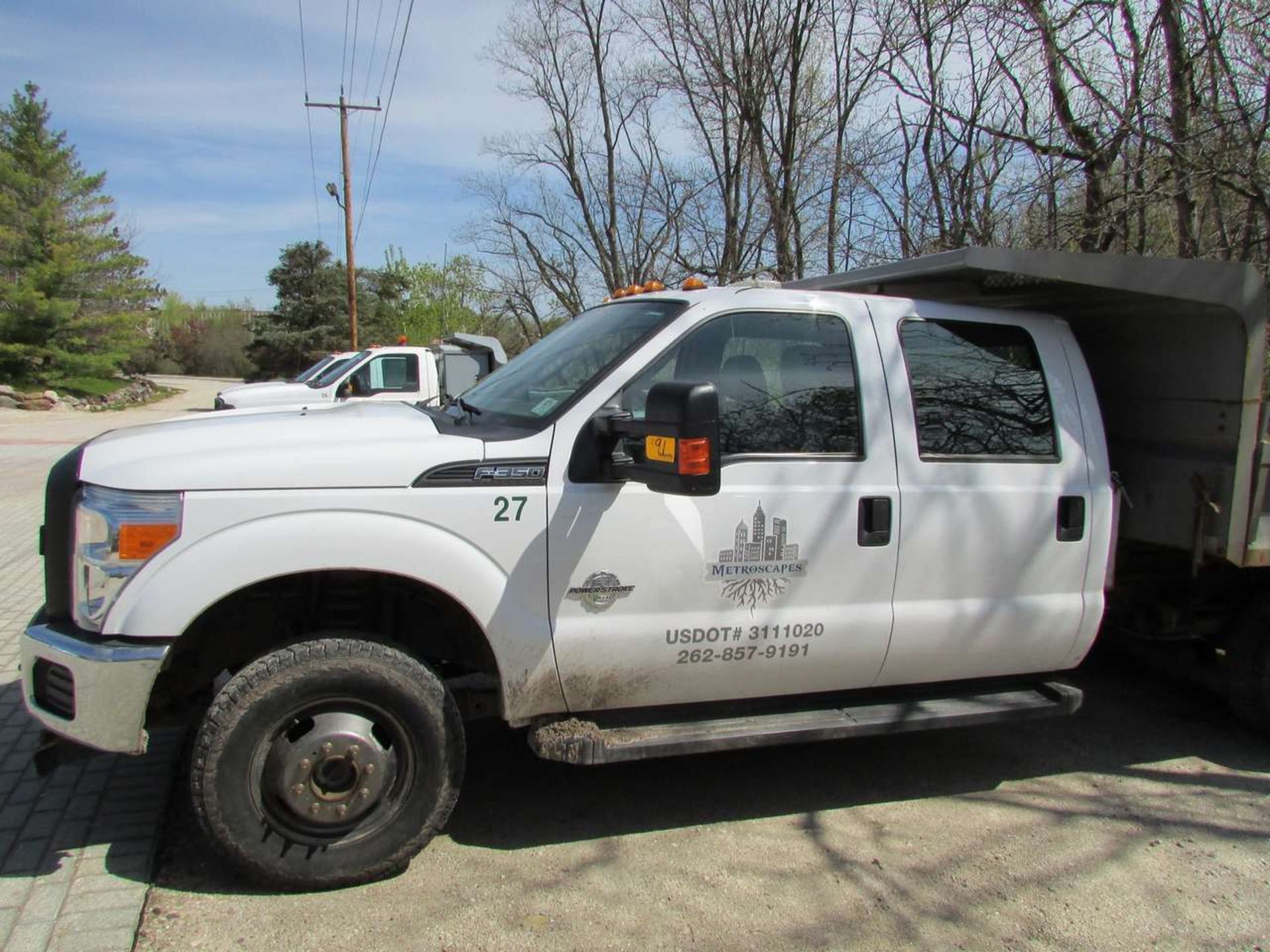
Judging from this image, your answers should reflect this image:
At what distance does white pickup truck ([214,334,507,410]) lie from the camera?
14539 millimetres

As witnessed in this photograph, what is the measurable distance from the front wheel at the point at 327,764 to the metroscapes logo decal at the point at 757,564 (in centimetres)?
106

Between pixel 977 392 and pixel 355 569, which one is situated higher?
pixel 977 392

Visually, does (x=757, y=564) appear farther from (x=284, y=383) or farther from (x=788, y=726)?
(x=284, y=383)

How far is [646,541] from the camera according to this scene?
128 inches

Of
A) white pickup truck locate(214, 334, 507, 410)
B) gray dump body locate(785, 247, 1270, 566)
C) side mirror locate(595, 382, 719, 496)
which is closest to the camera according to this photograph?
side mirror locate(595, 382, 719, 496)

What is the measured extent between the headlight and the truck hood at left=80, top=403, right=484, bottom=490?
0.05 meters

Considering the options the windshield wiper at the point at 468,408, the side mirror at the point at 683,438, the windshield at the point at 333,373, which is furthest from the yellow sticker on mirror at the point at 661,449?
the windshield at the point at 333,373

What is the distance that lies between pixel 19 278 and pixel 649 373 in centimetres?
3075

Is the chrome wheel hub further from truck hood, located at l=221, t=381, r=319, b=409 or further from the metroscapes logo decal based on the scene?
truck hood, located at l=221, t=381, r=319, b=409

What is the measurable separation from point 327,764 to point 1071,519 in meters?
3.04

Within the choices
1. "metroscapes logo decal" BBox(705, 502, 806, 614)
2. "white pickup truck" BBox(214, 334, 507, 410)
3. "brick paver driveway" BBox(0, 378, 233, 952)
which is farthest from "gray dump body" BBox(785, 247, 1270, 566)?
"white pickup truck" BBox(214, 334, 507, 410)

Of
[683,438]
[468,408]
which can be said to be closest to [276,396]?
[468,408]

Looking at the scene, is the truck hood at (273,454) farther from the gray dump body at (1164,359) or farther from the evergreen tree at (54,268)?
the evergreen tree at (54,268)

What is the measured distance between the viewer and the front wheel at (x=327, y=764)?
295 centimetres
